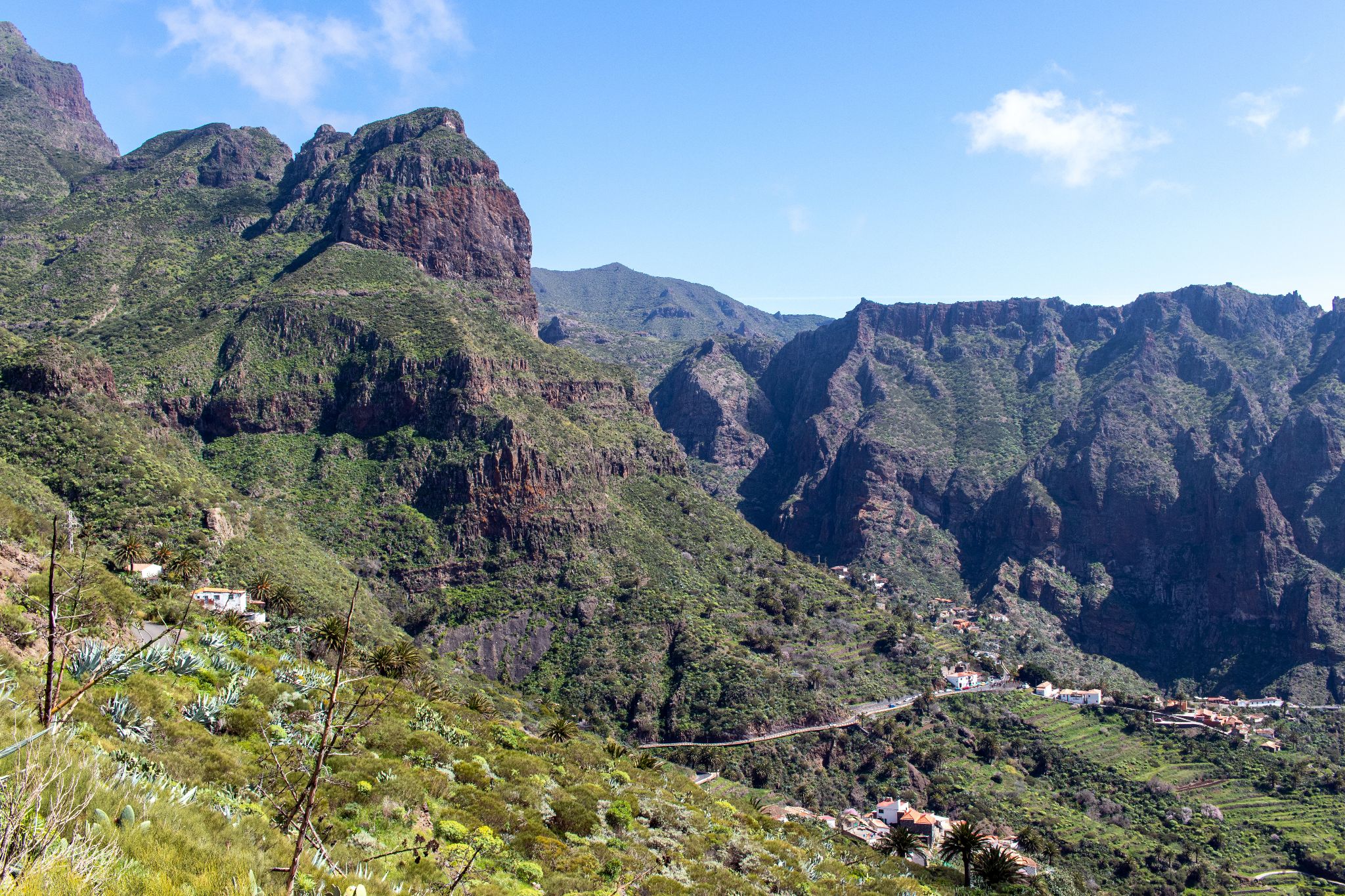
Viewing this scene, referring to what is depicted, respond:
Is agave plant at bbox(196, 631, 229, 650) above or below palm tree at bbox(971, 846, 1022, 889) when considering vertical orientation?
above

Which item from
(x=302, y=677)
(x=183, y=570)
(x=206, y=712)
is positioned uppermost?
(x=206, y=712)

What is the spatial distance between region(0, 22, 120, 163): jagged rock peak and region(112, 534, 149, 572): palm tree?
163 metres

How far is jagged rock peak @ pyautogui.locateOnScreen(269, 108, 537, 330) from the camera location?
11112 cm

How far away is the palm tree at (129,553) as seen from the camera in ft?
119

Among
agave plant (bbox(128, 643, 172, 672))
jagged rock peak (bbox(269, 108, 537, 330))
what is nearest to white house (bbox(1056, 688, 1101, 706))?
agave plant (bbox(128, 643, 172, 672))

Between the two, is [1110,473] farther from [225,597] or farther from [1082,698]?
[225,597]

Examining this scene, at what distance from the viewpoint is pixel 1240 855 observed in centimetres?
5584

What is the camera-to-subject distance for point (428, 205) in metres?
114

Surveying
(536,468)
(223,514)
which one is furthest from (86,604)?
(536,468)

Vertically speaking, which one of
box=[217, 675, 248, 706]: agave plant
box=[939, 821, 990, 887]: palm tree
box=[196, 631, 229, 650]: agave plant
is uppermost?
box=[217, 675, 248, 706]: agave plant

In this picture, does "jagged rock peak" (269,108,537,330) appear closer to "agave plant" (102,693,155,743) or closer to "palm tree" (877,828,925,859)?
"palm tree" (877,828,925,859)

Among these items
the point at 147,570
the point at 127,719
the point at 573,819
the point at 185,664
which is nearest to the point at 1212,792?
the point at 573,819

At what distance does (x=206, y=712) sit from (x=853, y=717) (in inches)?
2527

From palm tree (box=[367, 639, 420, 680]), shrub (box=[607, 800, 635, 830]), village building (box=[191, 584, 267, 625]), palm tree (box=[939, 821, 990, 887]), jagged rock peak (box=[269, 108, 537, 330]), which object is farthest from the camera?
jagged rock peak (box=[269, 108, 537, 330])
